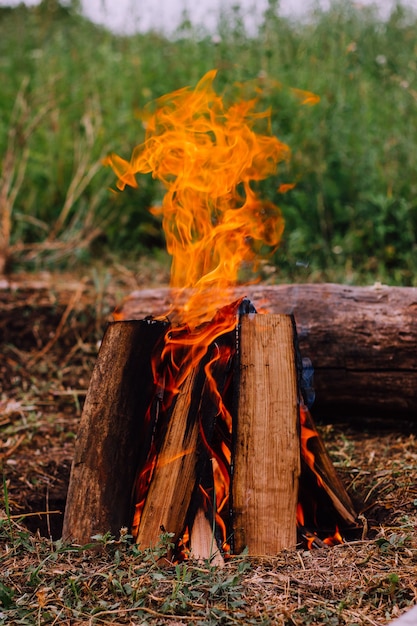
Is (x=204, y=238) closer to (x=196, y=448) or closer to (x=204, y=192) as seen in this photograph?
(x=204, y=192)

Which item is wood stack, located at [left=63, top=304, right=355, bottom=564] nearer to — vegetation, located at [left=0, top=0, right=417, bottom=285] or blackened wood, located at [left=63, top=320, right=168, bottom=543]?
blackened wood, located at [left=63, top=320, right=168, bottom=543]

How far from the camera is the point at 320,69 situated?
20.5 feet

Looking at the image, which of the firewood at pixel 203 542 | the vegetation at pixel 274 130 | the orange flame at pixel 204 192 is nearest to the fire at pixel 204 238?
the orange flame at pixel 204 192

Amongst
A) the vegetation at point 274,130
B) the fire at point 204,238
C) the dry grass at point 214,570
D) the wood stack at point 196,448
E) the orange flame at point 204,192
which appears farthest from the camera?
the vegetation at point 274,130

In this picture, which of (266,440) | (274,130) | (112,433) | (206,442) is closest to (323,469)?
(266,440)

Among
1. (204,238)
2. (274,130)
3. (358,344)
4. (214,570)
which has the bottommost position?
(214,570)

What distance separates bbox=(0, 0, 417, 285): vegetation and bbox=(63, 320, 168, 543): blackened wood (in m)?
2.07

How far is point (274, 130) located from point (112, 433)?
3884 millimetres

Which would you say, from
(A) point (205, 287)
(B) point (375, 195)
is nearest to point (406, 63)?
(B) point (375, 195)

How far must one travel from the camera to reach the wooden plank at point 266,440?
214 centimetres

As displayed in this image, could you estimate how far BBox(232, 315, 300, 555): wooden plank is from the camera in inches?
84.4

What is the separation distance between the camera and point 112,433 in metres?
2.31

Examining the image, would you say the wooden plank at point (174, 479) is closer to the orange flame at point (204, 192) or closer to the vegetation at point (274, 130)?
the orange flame at point (204, 192)

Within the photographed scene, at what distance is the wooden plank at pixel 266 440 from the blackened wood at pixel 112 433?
0.35 m
